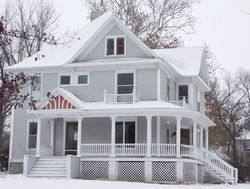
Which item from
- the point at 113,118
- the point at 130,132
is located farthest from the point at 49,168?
the point at 130,132

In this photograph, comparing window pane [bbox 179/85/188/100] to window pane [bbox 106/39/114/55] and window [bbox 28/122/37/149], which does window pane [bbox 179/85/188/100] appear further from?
window [bbox 28/122/37/149]

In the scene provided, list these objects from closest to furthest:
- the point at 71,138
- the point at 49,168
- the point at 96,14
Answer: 1. the point at 49,168
2. the point at 71,138
3. the point at 96,14

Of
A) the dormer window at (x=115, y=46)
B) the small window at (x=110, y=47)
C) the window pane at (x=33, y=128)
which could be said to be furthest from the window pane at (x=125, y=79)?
the window pane at (x=33, y=128)

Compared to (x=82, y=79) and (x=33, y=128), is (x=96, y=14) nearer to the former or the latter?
(x=82, y=79)

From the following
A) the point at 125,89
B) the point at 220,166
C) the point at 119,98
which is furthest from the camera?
the point at 220,166

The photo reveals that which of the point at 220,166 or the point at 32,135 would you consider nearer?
the point at 220,166

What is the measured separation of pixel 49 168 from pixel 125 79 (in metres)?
6.37

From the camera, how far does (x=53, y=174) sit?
2545 cm

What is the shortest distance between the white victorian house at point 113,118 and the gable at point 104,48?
0.18 ft

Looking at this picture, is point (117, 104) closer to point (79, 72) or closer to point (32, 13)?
point (79, 72)

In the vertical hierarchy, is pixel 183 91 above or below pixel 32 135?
above

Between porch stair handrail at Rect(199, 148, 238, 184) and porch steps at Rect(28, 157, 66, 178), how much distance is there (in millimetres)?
7740

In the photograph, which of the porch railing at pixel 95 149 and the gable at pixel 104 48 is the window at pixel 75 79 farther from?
the porch railing at pixel 95 149

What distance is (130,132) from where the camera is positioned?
A: 92.2 ft
